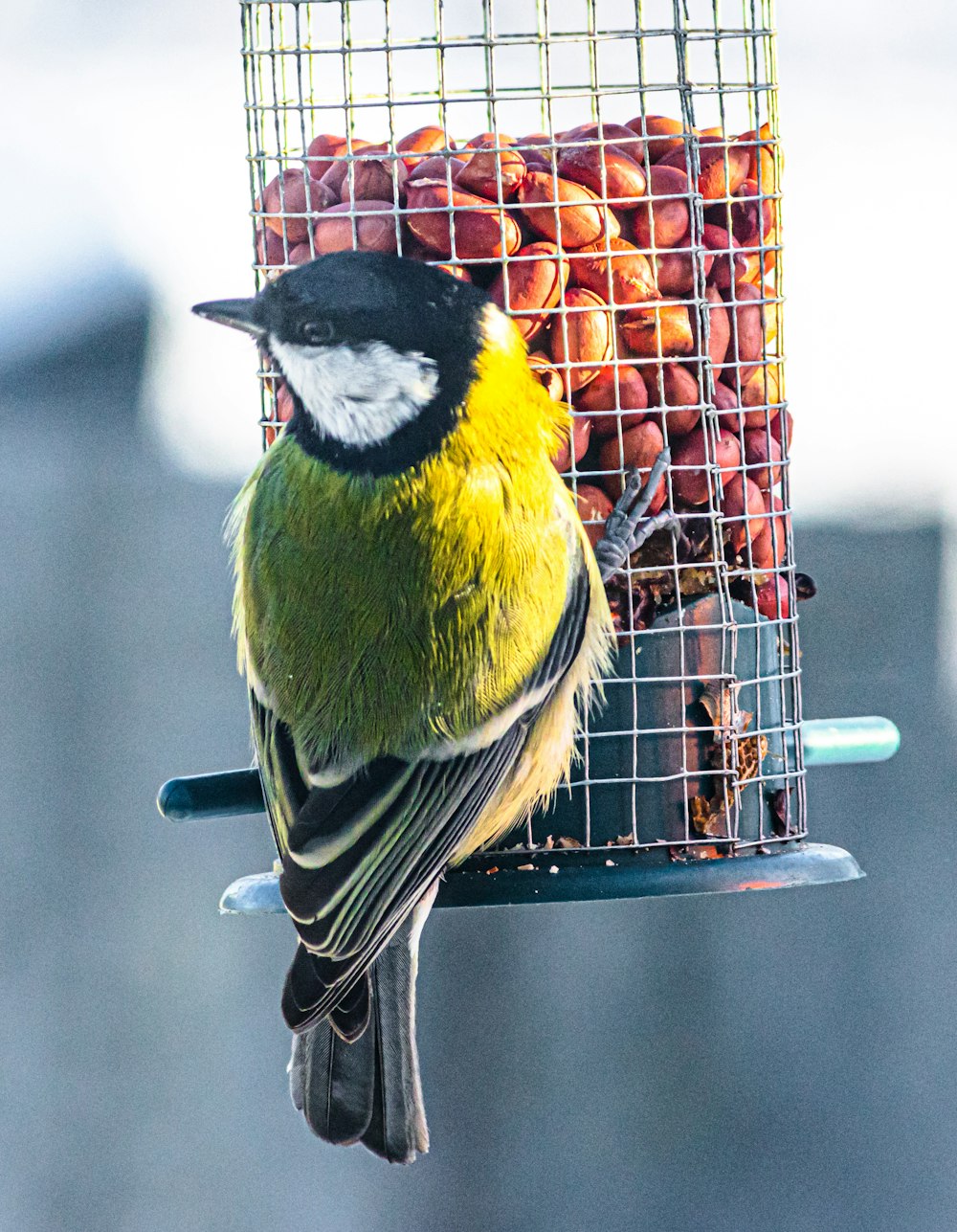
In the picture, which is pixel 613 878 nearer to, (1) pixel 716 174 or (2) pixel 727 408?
(2) pixel 727 408

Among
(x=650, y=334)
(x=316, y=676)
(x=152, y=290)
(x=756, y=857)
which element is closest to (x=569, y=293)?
(x=650, y=334)

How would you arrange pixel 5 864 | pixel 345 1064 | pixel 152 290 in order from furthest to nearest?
pixel 152 290, pixel 5 864, pixel 345 1064

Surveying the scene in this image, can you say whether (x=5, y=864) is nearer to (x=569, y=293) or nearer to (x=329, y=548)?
(x=329, y=548)

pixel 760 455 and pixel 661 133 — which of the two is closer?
pixel 661 133

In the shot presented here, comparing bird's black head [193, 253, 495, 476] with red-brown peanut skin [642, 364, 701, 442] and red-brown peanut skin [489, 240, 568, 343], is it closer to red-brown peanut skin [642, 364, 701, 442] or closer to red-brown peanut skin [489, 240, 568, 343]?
red-brown peanut skin [489, 240, 568, 343]

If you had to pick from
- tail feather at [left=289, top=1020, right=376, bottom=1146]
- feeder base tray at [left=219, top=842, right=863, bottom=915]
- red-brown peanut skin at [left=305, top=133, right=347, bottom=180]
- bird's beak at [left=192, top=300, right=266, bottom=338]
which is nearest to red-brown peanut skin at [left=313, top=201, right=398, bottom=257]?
red-brown peanut skin at [left=305, top=133, right=347, bottom=180]

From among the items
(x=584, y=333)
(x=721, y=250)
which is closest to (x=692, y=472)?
(x=584, y=333)

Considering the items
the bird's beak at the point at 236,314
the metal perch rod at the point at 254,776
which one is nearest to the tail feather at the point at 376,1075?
the metal perch rod at the point at 254,776

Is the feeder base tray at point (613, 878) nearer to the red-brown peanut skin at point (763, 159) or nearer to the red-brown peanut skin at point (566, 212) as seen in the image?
the red-brown peanut skin at point (566, 212)
